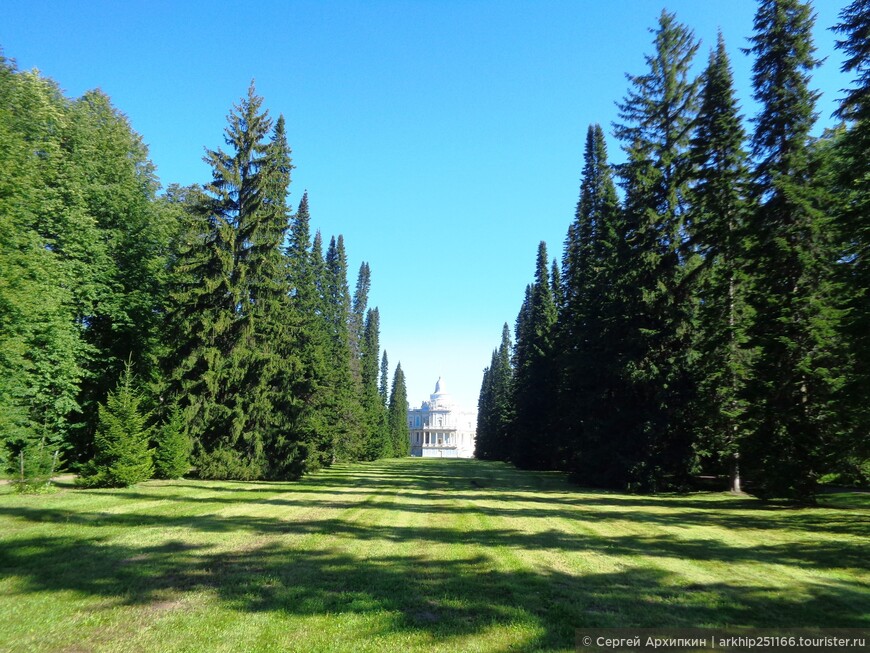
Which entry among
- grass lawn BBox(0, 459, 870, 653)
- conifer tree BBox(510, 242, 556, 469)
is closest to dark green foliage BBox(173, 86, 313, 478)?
grass lawn BBox(0, 459, 870, 653)

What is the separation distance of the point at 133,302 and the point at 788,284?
31.9 m

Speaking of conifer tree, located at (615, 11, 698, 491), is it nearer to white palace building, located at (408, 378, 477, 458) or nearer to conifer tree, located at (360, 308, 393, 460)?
conifer tree, located at (360, 308, 393, 460)

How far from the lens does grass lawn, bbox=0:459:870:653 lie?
541 cm

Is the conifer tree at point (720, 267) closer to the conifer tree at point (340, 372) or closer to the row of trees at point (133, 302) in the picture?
the row of trees at point (133, 302)

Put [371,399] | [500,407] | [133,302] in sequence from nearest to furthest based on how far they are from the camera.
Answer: [133,302], [371,399], [500,407]

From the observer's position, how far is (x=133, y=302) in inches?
1133

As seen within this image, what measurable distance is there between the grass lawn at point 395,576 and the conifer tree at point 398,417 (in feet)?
249

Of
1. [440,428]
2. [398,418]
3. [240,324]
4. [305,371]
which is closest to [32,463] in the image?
[240,324]

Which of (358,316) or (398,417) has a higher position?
(358,316)

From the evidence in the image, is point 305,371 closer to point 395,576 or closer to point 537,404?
point 537,404

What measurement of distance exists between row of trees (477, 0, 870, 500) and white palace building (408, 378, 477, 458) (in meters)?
112

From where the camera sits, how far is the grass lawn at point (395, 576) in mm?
5410

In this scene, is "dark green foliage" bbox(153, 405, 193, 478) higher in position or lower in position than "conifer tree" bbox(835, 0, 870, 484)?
lower

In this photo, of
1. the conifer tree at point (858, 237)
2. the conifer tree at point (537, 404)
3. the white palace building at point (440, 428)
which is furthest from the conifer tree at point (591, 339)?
the white palace building at point (440, 428)
